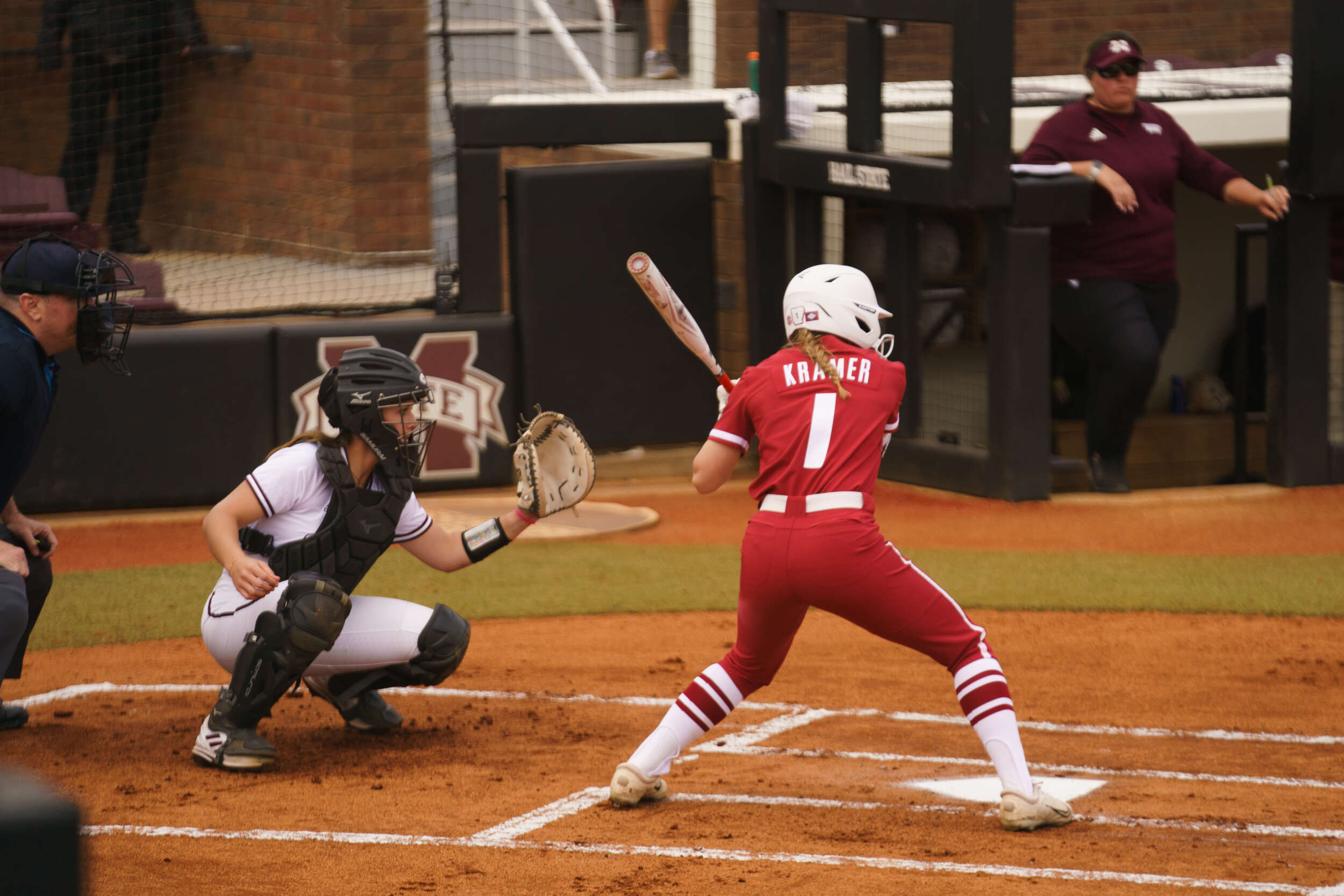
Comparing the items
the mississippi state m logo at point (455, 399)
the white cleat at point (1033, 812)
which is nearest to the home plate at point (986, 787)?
the white cleat at point (1033, 812)

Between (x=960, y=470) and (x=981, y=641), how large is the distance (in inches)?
209

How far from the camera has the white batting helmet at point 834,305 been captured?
4.20 meters

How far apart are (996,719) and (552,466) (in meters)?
1.57

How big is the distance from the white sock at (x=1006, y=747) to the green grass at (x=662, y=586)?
2931 mm

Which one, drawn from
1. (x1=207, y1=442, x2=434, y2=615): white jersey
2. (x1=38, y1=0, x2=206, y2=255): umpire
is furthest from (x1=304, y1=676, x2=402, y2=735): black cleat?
(x1=38, y1=0, x2=206, y2=255): umpire

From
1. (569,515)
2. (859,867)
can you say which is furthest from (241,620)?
(569,515)

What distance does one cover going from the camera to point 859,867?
3.86 m

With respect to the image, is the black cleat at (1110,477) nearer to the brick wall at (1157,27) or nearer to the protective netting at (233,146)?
the protective netting at (233,146)

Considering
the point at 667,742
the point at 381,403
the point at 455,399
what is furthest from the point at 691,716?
the point at 455,399

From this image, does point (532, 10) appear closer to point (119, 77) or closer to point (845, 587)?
point (119, 77)

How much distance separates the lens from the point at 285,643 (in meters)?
4.49

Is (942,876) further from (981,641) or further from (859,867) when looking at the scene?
(981,641)

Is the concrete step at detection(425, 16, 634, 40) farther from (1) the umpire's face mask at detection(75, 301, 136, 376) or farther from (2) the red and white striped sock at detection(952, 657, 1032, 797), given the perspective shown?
(2) the red and white striped sock at detection(952, 657, 1032, 797)

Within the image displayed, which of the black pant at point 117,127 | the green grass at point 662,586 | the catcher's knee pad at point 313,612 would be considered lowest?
the green grass at point 662,586
